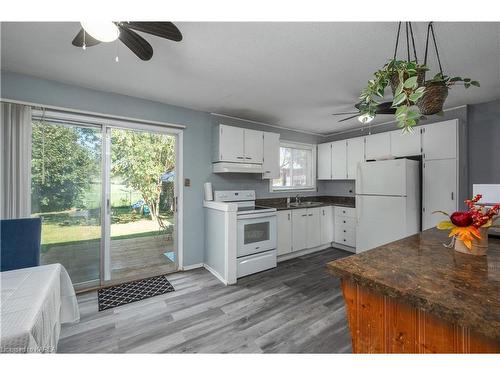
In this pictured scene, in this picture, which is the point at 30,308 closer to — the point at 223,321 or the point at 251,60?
the point at 223,321

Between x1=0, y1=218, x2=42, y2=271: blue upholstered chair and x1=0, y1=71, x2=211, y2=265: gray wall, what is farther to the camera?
x1=0, y1=71, x2=211, y2=265: gray wall

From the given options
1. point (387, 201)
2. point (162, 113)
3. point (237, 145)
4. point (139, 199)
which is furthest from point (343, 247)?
point (162, 113)

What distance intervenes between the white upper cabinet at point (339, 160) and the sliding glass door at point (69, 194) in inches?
156

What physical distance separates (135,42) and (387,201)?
346 cm

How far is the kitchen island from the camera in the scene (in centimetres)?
69

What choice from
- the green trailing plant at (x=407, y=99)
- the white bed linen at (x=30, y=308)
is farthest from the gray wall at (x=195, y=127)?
the green trailing plant at (x=407, y=99)

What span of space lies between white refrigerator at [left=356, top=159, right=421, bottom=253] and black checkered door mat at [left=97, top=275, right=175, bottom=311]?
9.73 feet

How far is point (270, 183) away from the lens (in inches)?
160

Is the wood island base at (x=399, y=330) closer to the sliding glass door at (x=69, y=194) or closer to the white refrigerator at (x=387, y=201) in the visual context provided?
the white refrigerator at (x=387, y=201)

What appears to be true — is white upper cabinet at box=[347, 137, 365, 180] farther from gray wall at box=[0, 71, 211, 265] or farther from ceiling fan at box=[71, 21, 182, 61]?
ceiling fan at box=[71, 21, 182, 61]

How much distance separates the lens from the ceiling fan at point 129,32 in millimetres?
1060

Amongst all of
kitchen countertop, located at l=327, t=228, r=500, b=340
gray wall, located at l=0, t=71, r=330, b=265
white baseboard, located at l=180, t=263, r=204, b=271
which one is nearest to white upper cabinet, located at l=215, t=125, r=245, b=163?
gray wall, located at l=0, t=71, r=330, b=265
